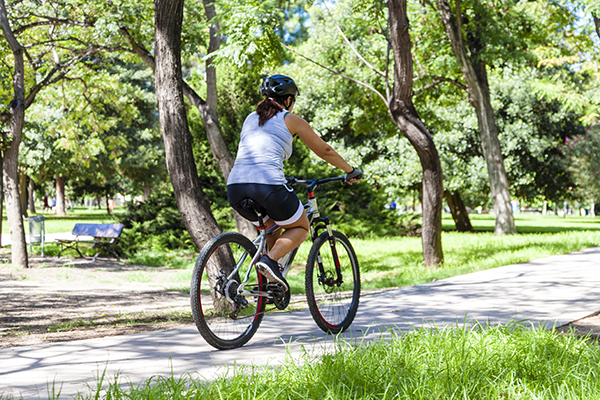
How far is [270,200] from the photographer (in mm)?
4004

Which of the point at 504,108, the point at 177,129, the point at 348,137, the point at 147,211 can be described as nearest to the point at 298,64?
the point at 348,137

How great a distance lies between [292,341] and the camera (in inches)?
166

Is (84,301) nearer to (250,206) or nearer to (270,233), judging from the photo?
(270,233)

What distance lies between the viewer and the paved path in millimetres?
3322

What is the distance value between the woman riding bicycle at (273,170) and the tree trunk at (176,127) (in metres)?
1.99

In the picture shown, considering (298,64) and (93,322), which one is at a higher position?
(298,64)

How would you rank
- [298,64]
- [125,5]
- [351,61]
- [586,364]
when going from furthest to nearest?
[298,64] → [351,61] → [125,5] → [586,364]

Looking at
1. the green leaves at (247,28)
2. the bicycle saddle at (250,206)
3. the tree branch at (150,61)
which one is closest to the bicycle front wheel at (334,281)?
the bicycle saddle at (250,206)

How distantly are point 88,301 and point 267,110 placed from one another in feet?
18.1

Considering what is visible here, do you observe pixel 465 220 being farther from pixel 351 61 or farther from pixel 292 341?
pixel 292 341

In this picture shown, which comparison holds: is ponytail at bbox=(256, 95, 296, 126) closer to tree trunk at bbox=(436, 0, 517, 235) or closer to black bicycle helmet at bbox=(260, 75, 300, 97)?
black bicycle helmet at bbox=(260, 75, 300, 97)

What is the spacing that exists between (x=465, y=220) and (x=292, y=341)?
20549 millimetres

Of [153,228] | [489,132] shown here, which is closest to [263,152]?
[153,228]

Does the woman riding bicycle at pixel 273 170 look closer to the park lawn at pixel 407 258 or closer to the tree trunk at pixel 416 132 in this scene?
the park lawn at pixel 407 258
